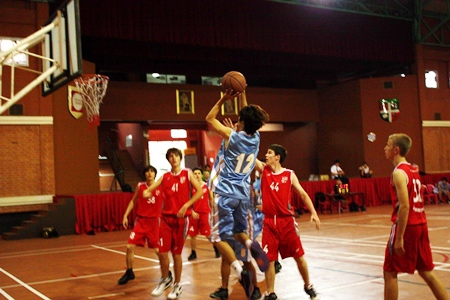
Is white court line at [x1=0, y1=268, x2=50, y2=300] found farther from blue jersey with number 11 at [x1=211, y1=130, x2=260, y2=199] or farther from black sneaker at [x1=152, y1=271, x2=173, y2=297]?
blue jersey with number 11 at [x1=211, y1=130, x2=260, y2=199]

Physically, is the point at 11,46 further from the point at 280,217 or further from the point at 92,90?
the point at 280,217

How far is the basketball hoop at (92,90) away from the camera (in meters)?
16.5

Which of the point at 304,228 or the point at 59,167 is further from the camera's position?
the point at 59,167

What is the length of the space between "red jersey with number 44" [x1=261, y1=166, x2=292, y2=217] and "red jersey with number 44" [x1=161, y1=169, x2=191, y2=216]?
45.1 inches

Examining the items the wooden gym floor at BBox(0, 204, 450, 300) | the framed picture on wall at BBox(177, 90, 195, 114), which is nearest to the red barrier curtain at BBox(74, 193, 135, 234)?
the wooden gym floor at BBox(0, 204, 450, 300)

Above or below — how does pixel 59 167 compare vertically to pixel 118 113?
below

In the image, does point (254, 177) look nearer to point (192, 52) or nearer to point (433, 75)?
point (192, 52)

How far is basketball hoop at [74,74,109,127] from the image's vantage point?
16.5 metres

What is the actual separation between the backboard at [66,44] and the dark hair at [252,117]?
4.41m

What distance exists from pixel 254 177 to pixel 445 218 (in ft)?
28.7

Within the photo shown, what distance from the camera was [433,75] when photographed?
2655cm

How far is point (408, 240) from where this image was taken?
4.59m

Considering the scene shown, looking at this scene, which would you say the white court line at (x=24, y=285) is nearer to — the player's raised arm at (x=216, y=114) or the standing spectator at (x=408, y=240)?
the player's raised arm at (x=216, y=114)

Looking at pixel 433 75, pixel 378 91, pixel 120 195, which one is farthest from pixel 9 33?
pixel 433 75
